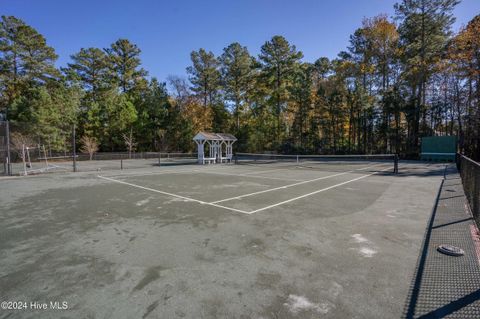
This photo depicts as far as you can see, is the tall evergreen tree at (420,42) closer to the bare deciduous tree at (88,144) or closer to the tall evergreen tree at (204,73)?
the tall evergreen tree at (204,73)

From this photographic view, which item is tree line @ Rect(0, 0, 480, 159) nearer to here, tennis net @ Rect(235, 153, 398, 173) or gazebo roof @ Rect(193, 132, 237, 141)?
tennis net @ Rect(235, 153, 398, 173)

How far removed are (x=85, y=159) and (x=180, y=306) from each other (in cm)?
2924

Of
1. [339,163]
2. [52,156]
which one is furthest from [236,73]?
[52,156]

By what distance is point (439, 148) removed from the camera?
21781 mm

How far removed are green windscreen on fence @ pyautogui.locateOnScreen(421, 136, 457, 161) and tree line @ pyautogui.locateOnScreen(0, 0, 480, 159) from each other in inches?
62.6

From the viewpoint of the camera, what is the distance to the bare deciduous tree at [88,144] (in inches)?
1128

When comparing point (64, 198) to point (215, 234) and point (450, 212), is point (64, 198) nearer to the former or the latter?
point (215, 234)

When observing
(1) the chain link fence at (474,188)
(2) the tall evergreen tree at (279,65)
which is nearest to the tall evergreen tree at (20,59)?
(2) the tall evergreen tree at (279,65)

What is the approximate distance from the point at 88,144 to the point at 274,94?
23.9 meters

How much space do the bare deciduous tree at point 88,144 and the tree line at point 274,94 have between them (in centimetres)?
88

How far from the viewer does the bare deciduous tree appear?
28.6m

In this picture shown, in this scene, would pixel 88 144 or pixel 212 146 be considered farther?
pixel 88 144

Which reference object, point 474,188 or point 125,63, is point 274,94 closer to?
point 125,63

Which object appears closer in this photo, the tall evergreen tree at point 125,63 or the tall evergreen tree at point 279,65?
the tall evergreen tree at point 279,65
